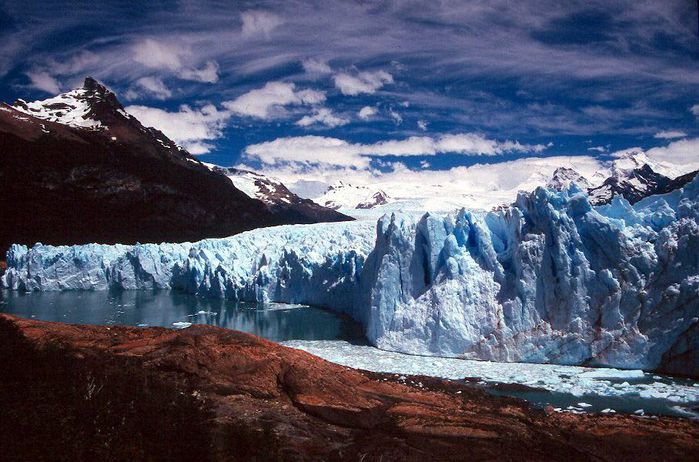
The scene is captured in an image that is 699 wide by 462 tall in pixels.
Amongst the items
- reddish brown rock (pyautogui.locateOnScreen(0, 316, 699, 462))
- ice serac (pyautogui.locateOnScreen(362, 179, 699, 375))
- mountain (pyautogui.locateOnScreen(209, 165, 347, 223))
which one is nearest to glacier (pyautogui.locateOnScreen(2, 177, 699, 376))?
ice serac (pyautogui.locateOnScreen(362, 179, 699, 375))

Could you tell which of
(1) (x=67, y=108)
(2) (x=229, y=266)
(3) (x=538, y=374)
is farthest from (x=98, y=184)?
(3) (x=538, y=374)

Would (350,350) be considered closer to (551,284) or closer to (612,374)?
(551,284)

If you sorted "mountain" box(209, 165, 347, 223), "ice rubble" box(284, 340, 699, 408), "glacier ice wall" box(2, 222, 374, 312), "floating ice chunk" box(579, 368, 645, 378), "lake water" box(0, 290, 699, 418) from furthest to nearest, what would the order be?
"mountain" box(209, 165, 347, 223) < "glacier ice wall" box(2, 222, 374, 312) < "floating ice chunk" box(579, 368, 645, 378) < "ice rubble" box(284, 340, 699, 408) < "lake water" box(0, 290, 699, 418)

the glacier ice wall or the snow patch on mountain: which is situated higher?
the snow patch on mountain

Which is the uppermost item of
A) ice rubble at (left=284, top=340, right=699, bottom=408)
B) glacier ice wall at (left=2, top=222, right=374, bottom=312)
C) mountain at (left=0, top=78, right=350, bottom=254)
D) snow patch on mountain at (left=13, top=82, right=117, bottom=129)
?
snow patch on mountain at (left=13, top=82, right=117, bottom=129)

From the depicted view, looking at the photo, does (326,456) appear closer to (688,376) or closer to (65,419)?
(65,419)

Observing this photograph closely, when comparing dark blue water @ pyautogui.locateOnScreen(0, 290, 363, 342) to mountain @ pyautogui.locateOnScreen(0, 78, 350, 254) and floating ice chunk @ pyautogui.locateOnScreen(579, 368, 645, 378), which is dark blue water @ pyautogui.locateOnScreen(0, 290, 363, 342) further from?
mountain @ pyautogui.locateOnScreen(0, 78, 350, 254)

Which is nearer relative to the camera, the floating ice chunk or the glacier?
the floating ice chunk
